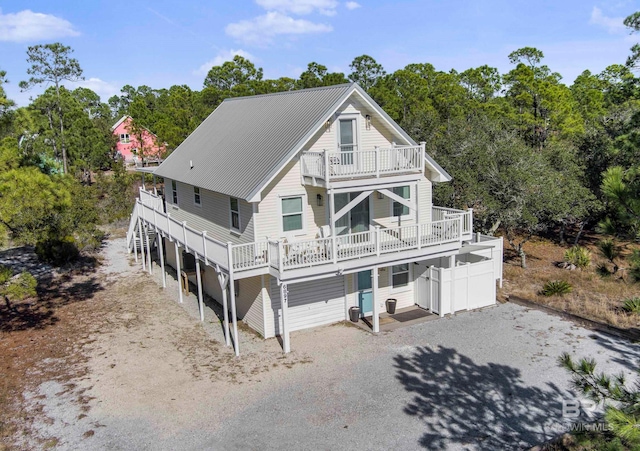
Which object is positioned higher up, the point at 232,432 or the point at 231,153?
the point at 231,153

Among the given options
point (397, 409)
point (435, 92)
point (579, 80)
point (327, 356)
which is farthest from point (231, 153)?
point (579, 80)

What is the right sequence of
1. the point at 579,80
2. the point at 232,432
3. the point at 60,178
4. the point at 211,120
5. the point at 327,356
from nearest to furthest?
the point at 232,432, the point at 327,356, the point at 60,178, the point at 211,120, the point at 579,80

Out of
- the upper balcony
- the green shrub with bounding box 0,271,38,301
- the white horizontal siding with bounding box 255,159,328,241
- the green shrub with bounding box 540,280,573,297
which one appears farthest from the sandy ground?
the upper balcony

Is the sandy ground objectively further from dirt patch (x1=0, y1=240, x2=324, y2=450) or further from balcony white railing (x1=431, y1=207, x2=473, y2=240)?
balcony white railing (x1=431, y1=207, x2=473, y2=240)

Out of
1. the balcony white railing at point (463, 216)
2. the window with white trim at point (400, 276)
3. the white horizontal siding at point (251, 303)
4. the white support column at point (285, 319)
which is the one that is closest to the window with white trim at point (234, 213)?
the white horizontal siding at point (251, 303)

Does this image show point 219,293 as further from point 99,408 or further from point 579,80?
point 579,80

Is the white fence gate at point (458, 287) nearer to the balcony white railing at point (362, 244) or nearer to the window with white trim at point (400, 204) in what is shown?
the balcony white railing at point (362, 244)

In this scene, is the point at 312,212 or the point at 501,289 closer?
the point at 312,212
